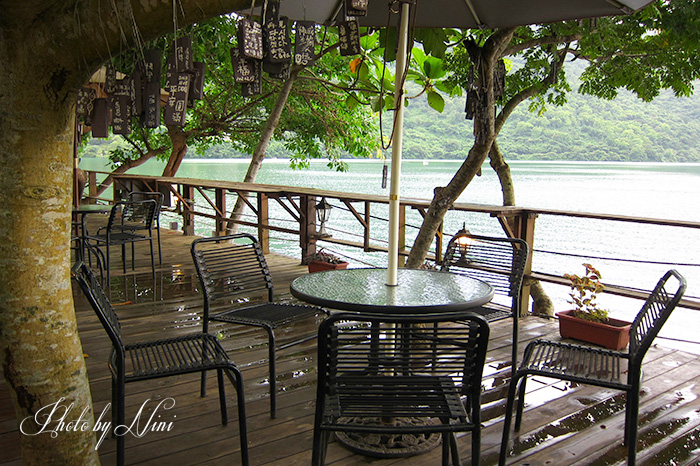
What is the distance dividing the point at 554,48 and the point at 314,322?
2.98 metres

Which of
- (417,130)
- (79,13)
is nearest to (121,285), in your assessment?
(79,13)

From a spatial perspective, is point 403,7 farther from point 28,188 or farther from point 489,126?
point 28,188

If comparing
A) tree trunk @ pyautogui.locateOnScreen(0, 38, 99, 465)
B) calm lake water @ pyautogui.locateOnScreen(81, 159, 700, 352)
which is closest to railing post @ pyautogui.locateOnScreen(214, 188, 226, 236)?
tree trunk @ pyautogui.locateOnScreen(0, 38, 99, 465)

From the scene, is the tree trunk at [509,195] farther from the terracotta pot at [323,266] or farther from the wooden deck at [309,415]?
the wooden deck at [309,415]

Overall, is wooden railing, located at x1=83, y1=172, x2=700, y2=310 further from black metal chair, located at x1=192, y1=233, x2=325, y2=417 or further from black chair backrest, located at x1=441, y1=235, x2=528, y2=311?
black metal chair, located at x1=192, y1=233, x2=325, y2=417

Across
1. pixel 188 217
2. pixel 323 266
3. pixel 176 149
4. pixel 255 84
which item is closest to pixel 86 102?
pixel 255 84

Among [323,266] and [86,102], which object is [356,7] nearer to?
[86,102]

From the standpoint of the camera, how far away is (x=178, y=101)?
2586mm

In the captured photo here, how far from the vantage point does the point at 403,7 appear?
2.20 m

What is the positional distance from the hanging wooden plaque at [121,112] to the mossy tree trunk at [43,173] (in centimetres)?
132

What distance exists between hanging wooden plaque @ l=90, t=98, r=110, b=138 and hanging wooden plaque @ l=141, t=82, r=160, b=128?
2.01 ft

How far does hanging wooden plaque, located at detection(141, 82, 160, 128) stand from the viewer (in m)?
2.57

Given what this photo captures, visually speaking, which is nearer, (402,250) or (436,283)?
(436,283)

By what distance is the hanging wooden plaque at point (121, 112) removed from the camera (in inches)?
111
